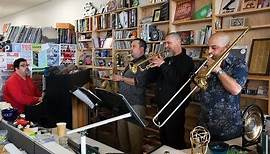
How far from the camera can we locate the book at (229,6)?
11.3 ft

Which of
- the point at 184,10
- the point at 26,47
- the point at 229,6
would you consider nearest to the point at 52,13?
the point at 26,47

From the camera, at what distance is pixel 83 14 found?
6.73m

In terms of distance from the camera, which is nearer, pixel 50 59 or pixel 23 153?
pixel 23 153

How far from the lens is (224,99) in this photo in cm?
247

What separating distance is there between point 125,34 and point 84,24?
59.7 inches

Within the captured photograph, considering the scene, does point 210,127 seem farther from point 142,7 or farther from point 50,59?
point 50,59

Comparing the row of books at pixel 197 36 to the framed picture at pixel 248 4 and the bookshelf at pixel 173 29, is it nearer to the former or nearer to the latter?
the bookshelf at pixel 173 29

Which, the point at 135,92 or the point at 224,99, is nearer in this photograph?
the point at 224,99

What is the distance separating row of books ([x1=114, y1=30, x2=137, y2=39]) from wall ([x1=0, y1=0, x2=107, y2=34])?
0.92 meters

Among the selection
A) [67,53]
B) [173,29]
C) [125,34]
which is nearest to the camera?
[173,29]

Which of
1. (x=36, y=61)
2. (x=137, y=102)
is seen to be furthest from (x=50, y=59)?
(x=137, y=102)

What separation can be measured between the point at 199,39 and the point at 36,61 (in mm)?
3462

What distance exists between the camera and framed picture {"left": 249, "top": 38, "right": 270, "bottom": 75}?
310 cm

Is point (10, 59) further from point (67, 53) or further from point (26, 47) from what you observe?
point (67, 53)
